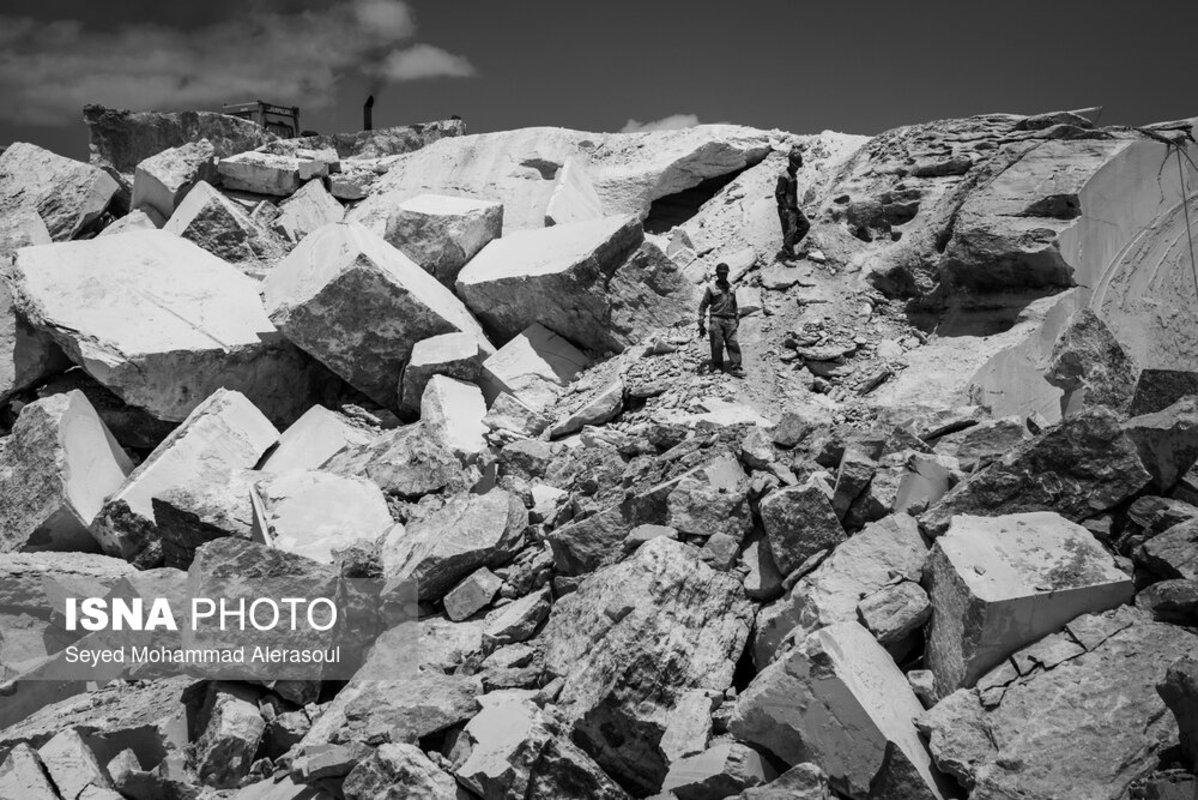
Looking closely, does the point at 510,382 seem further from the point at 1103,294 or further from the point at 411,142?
the point at 411,142

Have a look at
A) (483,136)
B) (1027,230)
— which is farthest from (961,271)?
(483,136)

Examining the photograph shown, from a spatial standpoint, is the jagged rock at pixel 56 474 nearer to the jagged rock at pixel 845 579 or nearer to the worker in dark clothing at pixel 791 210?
the jagged rock at pixel 845 579

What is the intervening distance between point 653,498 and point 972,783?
2.04 metres

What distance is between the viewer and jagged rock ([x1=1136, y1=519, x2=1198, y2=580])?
3551 millimetres

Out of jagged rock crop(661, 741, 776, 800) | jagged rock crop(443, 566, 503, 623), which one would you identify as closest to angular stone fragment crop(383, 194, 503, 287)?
jagged rock crop(443, 566, 503, 623)

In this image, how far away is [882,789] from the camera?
332 cm

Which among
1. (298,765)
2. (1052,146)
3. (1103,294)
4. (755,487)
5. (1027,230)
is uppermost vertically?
(1052,146)

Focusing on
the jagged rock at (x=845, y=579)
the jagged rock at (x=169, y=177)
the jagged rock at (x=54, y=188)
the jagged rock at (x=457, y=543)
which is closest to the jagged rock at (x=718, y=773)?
the jagged rock at (x=845, y=579)

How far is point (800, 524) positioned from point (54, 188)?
886cm

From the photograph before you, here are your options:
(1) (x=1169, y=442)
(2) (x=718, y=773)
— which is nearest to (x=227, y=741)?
(2) (x=718, y=773)

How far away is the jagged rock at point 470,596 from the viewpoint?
4871 millimetres

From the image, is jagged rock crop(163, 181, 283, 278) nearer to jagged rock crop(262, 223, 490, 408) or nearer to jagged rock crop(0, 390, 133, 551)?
jagged rock crop(262, 223, 490, 408)

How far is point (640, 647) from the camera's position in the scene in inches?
157

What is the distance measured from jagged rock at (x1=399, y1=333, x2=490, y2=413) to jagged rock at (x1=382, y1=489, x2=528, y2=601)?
2.01m
